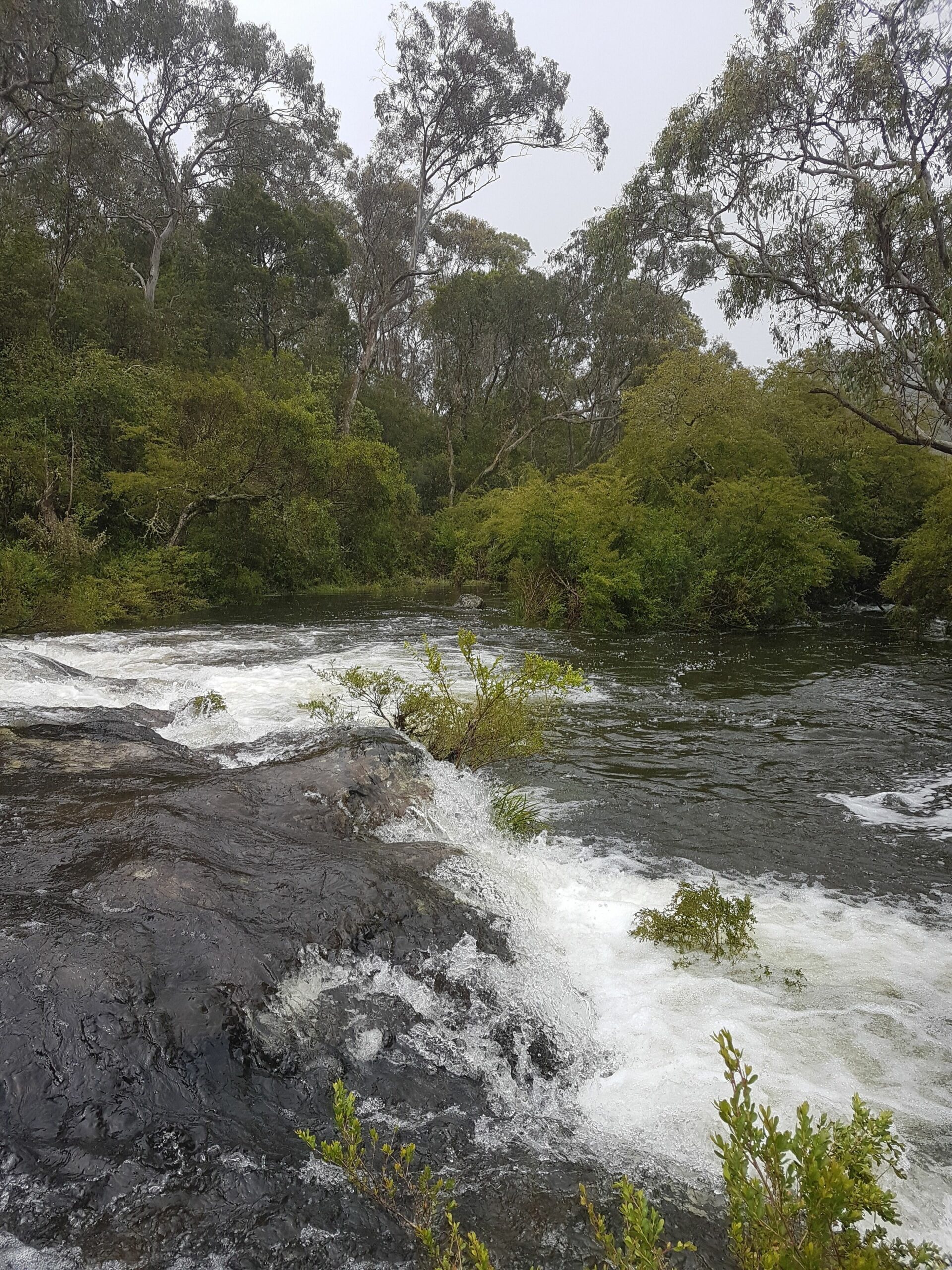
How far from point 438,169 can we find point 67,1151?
33682mm

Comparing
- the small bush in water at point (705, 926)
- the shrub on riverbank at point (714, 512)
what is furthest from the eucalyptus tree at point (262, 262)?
the small bush in water at point (705, 926)

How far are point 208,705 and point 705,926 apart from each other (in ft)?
16.8

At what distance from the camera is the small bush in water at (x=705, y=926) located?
3861mm

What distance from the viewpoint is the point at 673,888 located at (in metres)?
4.58

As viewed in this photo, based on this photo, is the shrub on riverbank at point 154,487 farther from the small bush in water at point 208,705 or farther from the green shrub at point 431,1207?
the green shrub at point 431,1207

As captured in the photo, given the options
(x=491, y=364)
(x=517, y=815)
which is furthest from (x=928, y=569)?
(x=491, y=364)

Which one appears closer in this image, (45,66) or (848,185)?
(848,185)

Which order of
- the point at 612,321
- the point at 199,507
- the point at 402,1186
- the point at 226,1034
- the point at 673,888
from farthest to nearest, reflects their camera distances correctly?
the point at 612,321 < the point at 199,507 < the point at 673,888 < the point at 226,1034 < the point at 402,1186

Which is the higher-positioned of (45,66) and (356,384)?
(45,66)

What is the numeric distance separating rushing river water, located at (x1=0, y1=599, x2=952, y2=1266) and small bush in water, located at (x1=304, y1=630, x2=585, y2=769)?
313mm

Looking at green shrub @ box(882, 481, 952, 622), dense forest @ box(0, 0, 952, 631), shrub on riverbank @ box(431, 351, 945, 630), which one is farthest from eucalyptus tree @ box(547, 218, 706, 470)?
green shrub @ box(882, 481, 952, 622)

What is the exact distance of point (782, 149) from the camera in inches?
490

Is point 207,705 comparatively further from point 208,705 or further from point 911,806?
point 911,806

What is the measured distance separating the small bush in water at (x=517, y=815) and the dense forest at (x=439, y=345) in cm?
812
